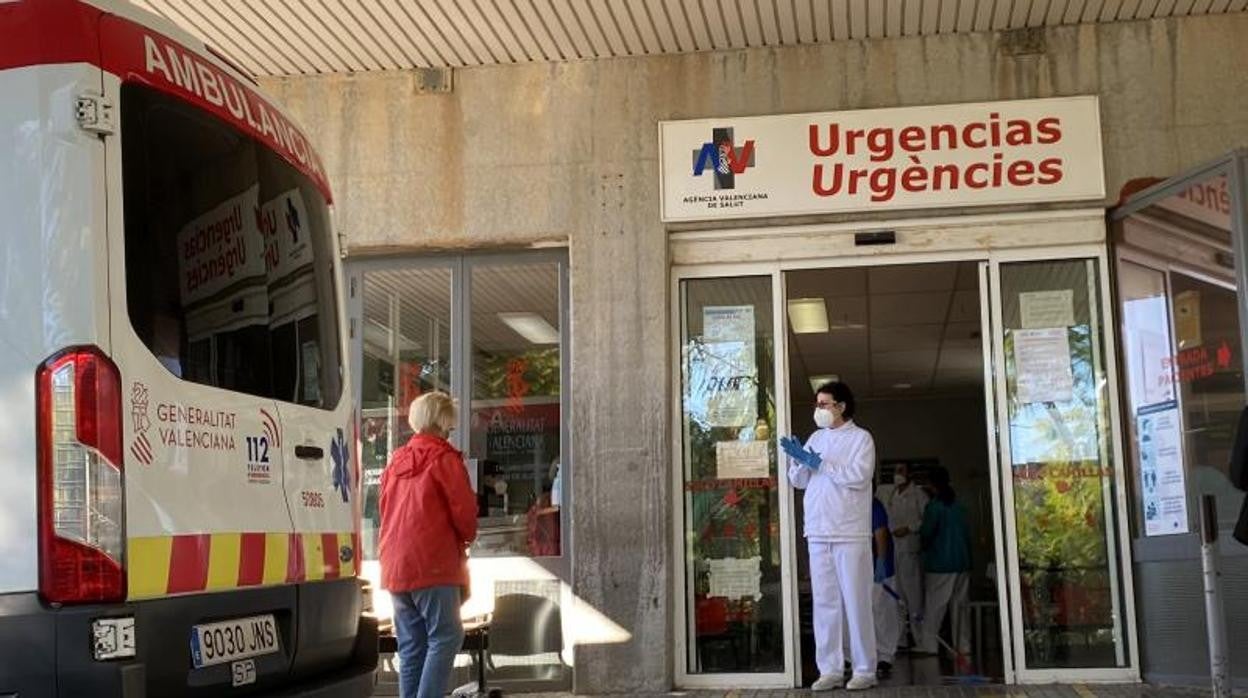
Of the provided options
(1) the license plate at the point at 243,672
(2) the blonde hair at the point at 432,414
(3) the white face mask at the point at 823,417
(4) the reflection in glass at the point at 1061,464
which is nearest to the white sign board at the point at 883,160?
(4) the reflection in glass at the point at 1061,464

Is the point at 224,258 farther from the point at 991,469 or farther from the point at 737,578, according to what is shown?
the point at 991,469

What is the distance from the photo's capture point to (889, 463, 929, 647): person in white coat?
11188 millimetres

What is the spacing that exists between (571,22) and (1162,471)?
416cm

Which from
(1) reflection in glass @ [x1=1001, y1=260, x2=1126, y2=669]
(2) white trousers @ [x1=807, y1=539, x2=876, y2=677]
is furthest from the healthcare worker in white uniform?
(1) reflection in glass @ [x1=1001, y1=260, x2=1126, y2=669]

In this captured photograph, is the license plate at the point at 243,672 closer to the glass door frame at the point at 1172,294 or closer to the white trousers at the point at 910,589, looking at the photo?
the glass door frame at the point at 1172,294

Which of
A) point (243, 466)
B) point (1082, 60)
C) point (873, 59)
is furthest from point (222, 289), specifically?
point (1082, 60)

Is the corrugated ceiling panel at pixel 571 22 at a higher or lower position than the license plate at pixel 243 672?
higher

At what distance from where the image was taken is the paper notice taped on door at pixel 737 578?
7516 millimetres

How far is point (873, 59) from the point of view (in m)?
7.57

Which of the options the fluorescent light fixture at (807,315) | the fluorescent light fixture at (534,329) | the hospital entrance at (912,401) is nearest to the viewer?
the fluorescent light fixture at (534,329)

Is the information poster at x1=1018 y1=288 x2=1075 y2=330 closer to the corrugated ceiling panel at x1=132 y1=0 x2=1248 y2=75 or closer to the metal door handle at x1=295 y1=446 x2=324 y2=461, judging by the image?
the corrugated ceiling panel at x1=132 y1=0 x2=1248 y2=75

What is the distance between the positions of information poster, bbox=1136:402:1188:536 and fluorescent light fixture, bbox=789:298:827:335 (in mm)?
4130

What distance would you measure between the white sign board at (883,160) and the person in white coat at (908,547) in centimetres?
439

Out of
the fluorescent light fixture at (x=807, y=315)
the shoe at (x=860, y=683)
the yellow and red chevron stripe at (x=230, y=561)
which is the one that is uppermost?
the fluorescent light fixture at (x=807, y=315)
